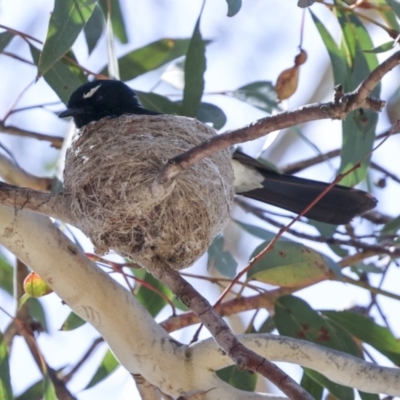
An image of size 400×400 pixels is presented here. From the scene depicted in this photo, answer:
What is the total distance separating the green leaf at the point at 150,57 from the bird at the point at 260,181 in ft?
0.71

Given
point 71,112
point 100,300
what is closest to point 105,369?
point 100,300

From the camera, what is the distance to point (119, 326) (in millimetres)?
2479

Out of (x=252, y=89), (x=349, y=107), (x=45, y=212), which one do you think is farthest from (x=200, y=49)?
(x=349, y=107)

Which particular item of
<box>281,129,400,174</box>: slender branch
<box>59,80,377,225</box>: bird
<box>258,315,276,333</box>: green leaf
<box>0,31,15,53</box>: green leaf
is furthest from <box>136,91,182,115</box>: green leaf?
<box>258,315,276,333</box>: green leaf

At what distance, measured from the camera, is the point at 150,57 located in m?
3.69

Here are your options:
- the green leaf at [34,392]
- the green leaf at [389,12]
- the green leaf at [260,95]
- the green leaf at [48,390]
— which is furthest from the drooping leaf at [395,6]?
the green leaf at [34,392]

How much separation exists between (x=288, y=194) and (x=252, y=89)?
495 millimetres

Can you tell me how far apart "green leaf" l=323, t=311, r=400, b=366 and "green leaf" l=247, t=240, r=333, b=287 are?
17 cm

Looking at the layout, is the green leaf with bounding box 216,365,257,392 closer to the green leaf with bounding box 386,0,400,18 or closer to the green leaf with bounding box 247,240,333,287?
the green leaf with bounding box 247,240,333,287

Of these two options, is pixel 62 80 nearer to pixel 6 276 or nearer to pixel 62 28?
pixel 62 28

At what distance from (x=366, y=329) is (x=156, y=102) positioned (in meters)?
1.27

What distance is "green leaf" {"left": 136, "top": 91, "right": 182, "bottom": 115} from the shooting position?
11.4ft

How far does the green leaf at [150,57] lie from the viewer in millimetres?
3645

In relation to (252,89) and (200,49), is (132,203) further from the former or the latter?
(252,89)
